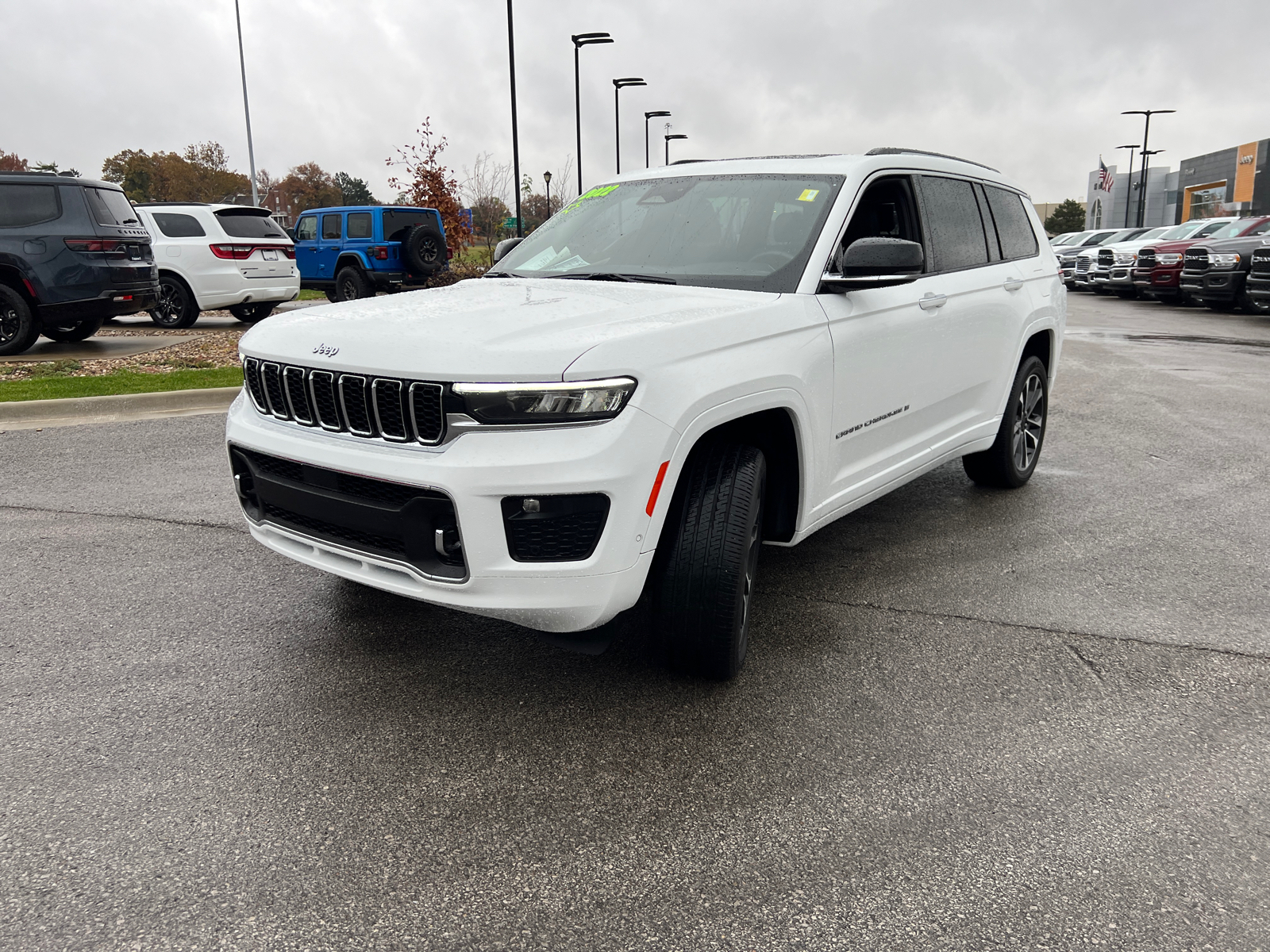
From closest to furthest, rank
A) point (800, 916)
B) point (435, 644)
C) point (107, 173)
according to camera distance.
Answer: point (800, 916) → point (435, 644) → point (107, 173)

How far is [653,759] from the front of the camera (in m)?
3.03

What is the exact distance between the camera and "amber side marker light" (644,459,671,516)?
293cm

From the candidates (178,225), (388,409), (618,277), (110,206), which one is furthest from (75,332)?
(388,409)

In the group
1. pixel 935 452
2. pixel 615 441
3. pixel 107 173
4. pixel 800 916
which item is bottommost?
pixel 800 916

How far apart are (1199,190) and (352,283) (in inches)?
3113

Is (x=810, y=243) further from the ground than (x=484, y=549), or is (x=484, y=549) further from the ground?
(x=810, y=243)

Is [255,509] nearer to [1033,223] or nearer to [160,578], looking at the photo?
[160,578]

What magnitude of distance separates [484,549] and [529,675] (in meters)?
0.84

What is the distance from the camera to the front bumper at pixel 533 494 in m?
2.81

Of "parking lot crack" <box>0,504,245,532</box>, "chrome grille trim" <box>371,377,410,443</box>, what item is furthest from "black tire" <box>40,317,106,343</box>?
"chrome grille trim" <box>371,377,410,443</box>

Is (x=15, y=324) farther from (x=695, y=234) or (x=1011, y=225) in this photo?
(x=1011, y=225)

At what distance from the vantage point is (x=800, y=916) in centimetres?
233

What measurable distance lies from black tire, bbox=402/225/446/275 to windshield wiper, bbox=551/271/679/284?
16757mm

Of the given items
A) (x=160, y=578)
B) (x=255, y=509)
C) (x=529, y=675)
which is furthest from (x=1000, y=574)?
(x=160, y=578)
